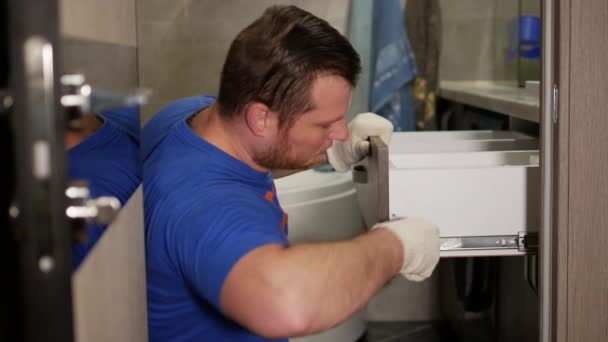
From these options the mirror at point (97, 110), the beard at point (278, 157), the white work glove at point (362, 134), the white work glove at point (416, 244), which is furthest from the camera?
the white work glove at point (362, 134)

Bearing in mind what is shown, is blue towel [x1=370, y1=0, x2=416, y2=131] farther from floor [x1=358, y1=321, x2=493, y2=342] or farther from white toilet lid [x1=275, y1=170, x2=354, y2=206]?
floor [x1=358, y1=321, x2=493, y2=342]

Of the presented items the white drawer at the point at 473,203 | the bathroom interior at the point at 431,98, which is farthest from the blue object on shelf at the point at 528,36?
the white drawer at the point at 473,203

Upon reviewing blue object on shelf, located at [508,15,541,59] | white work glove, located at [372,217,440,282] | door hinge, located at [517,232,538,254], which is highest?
blue object on shelf, located at [508,15,541,59]

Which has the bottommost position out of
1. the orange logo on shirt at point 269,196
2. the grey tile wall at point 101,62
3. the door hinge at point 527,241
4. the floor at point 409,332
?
the floor at point 409,332

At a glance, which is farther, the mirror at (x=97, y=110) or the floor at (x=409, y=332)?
the floor at (x=409, y=332)

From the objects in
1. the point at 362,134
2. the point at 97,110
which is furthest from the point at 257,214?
the point at 362,134

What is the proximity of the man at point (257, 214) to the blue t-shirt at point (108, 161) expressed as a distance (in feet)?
0.38

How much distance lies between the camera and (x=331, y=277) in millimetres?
896

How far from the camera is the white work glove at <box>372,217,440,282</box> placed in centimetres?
112

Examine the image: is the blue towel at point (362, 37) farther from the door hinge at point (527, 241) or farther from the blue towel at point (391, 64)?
the door hinge at point (527, 241)

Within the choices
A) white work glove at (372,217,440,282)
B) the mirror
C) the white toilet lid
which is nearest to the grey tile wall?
the mirror

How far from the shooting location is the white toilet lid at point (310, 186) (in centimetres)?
208

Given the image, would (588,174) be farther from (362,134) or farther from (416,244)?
(362,134)

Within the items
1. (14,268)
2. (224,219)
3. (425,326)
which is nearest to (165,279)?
(224,219)
